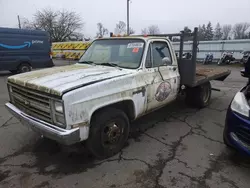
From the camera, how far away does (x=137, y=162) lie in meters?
3.17

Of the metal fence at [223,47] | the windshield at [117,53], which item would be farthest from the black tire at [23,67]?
the metal fence at [223,47]

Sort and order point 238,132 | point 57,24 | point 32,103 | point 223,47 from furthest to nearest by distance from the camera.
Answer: point 57,24, point 223,47, point 32,103, point 238,132

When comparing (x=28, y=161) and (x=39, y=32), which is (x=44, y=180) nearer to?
(x=28, y=161)

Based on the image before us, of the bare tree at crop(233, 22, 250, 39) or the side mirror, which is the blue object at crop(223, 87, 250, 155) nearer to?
the side mirror

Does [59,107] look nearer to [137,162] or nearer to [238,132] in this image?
[137,162]

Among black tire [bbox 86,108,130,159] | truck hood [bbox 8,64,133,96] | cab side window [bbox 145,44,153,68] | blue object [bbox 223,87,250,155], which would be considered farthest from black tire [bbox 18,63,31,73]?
blue object [bbox 223,87,250,155]

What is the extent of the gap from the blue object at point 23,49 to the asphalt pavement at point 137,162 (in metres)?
7.73

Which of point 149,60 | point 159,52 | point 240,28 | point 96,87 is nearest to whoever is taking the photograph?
point 96,87

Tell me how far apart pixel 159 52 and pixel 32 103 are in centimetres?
260

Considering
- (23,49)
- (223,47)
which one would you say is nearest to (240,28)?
(223,47)

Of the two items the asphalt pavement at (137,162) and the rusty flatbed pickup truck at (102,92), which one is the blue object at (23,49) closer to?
the asphalt pavement at (137,162)

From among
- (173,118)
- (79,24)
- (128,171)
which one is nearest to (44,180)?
(128,171)

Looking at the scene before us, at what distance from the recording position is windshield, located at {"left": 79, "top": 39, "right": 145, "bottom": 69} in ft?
12.2

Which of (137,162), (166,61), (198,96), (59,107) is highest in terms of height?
(166,61)
